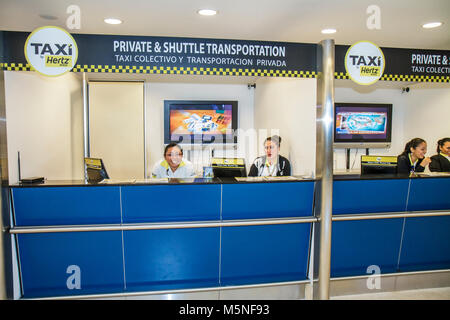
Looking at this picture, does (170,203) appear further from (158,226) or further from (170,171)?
(170,171)

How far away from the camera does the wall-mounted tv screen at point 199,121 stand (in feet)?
16.9

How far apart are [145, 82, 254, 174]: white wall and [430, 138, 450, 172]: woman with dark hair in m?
2.84

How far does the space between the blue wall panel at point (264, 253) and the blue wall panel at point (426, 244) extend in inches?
43.9

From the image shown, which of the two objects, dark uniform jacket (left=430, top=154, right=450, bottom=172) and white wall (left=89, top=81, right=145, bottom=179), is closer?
dark uniform jacket (left=430, top=154, right=450, bottom=172)

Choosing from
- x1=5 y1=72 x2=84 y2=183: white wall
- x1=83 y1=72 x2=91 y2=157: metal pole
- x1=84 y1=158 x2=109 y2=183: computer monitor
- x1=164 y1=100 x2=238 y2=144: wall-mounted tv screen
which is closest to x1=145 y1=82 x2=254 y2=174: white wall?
x1=164 y1=100 x2=238 y2=144: wall-mounted tv screen

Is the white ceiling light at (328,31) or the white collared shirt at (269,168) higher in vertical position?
the white ceiling light at (328,31)

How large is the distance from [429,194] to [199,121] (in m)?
3.52

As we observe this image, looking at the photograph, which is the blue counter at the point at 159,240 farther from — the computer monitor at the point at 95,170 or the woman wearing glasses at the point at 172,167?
the woman wearing glasses at the point at 172,167

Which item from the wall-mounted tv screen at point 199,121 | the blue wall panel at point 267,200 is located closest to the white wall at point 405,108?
the wall-mounted tv screen at point 199,121

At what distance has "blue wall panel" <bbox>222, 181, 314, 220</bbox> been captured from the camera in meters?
2.68

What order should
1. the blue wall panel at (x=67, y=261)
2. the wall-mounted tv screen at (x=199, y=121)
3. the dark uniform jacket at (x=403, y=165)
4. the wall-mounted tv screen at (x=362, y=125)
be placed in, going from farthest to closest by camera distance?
1. the wall-mounted tv screen at (x=362, y=125)
2. the wall-mounted tv screen at (x=199, y=121)
3. the dark uniform jacket at (x=403, y=165)
4. the blue wall panel at (x=67, y=261)

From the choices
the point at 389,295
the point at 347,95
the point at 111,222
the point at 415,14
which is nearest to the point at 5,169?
the point at 111,222

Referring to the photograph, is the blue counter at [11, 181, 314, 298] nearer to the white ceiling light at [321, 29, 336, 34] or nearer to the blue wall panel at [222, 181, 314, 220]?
the blue wall panel at [222, 181, 314, 220]

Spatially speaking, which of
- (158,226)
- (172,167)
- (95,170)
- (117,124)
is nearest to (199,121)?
(117,124)
